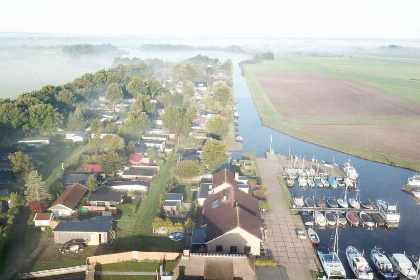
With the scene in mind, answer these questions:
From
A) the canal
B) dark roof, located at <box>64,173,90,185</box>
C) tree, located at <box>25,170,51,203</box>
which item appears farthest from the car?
tree, located at <box>25,170,51,203</box>

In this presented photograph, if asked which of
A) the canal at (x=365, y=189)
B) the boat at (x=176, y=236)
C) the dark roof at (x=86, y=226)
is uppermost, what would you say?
the dark roof at (x=86, y=226)

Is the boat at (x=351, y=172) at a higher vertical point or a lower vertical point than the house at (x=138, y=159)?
lower

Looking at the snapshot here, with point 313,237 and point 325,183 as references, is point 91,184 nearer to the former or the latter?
point 313,237

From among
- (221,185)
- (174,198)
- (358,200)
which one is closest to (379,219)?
(358,200)

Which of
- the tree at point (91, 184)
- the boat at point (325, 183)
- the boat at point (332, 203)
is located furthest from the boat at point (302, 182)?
the tree at point (91, 184)

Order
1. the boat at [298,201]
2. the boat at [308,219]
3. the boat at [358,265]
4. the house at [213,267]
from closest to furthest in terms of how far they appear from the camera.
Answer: the house at [213,267] < the boat at [358,265] < the boat at [308,219] < the boat at [298,201]

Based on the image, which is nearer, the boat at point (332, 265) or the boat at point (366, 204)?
the boat at point (332, 265)

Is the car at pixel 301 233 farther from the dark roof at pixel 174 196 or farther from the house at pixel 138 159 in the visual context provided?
the house at pixel 138 159

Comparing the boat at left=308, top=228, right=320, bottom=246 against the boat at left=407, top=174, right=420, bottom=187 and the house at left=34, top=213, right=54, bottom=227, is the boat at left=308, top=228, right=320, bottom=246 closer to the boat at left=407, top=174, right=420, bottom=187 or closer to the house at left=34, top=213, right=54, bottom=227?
the boat at left=407, top=174, right=420, bottom=187
